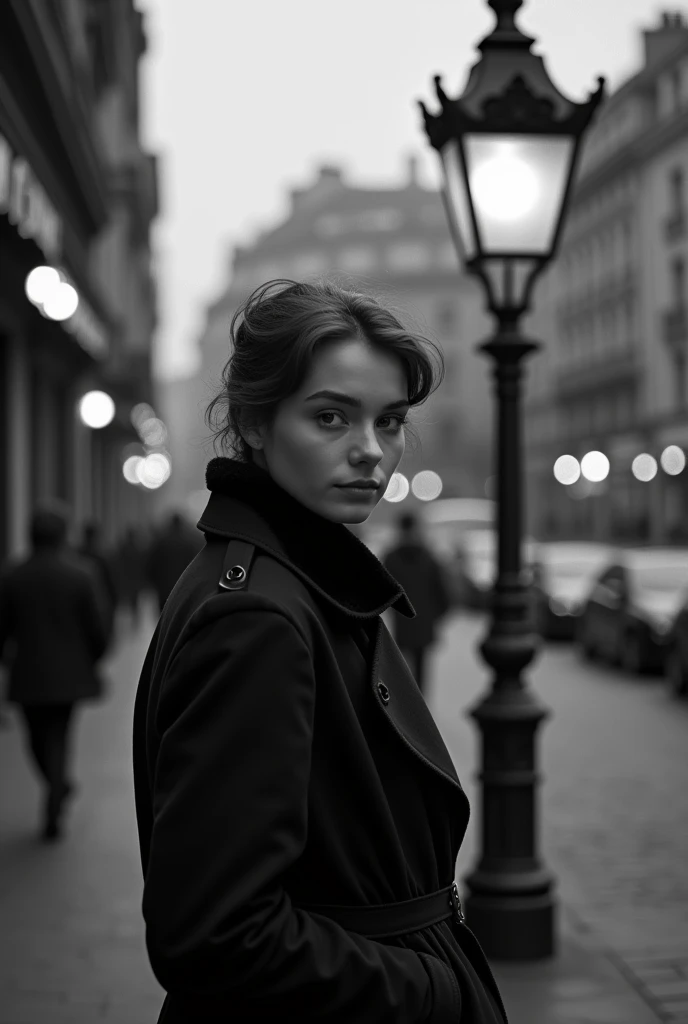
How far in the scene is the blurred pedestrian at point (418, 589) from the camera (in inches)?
493

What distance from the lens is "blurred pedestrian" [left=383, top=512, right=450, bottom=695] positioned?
41.1 feet

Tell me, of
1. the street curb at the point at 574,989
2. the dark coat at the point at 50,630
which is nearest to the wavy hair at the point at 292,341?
the street curb at the point at 574,989

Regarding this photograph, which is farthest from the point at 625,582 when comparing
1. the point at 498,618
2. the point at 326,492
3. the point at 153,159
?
the point at 153,159

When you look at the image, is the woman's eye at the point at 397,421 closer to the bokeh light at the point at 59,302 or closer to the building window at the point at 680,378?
the bokeh light at the point at 59,302

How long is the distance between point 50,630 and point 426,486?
70.9 metres

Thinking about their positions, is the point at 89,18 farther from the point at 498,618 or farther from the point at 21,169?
the point at 498,618

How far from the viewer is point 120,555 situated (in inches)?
1004

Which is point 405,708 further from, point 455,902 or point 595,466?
point 595,466

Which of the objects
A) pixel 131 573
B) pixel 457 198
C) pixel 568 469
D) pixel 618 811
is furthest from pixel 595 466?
pixel 457 198

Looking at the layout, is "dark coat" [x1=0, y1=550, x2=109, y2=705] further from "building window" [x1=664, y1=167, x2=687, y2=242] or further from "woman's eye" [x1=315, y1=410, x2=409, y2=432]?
"building window" [x1=664, y1=167, x2=687, y2=242]

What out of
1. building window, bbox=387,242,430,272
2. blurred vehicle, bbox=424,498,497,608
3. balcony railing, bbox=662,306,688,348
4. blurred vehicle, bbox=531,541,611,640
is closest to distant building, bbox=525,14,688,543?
balcony railing, bbox=662,306,688,348

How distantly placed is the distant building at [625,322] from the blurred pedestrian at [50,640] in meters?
37.3

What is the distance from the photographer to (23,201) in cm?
1090

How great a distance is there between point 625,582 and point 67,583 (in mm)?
11135
